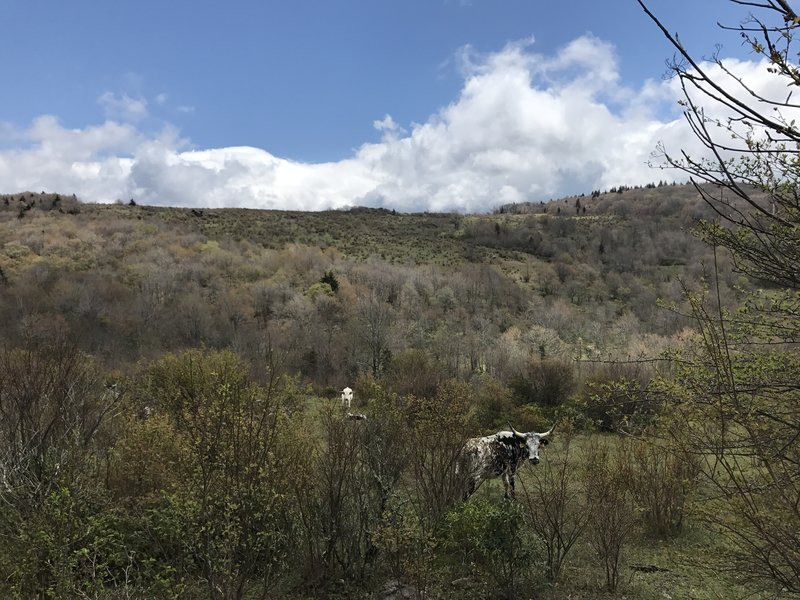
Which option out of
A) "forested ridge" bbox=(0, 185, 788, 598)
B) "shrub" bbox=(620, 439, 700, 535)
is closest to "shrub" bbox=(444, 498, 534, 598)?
"forested ridge" bbox=(0, 185, 788, 598)

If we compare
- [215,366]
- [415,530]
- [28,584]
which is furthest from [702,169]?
[215,366]

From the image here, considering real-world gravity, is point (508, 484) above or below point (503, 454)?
below

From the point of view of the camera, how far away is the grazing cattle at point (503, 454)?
10484 millimetres

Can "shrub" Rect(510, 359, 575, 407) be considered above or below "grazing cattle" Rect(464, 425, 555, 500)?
below

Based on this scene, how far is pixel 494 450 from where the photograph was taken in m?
10.8

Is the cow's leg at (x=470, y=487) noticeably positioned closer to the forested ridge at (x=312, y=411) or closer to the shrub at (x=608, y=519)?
the forested ridge at (x=312, y=411)

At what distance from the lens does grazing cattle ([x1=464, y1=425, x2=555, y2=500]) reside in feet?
34.4

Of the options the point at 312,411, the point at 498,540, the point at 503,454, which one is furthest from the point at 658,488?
the point at 312,411

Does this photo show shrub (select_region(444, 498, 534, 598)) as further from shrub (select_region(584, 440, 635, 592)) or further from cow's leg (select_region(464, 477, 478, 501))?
cow's leg (select_region(464, 477, 478, 501))

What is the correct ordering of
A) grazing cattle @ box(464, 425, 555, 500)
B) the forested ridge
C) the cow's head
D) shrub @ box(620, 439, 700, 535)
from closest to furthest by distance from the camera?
the forested ridge < shrub @ box(620, 439, 700, 535) < grazing cattle @ box(464, 425, 555, 500) < the cow's head

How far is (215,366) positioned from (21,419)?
8487 millimetres

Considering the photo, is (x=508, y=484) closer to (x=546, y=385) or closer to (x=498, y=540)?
(x=498, y=540)

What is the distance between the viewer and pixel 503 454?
10867mm

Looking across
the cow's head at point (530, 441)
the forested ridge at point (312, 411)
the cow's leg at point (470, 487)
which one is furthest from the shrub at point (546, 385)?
the cow's leg at point (470, 487)
